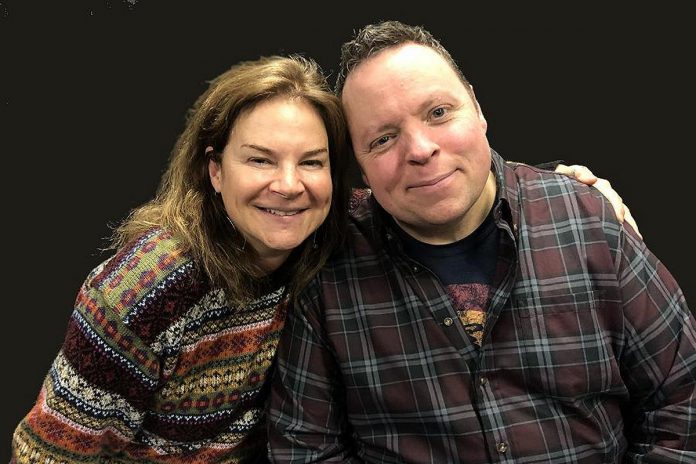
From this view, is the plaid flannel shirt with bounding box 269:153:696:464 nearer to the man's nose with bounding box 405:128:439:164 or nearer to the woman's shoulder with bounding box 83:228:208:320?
the man's nose with bounding box 405:128:439:164

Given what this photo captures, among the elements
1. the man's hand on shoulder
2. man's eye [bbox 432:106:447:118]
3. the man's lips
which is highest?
man's eye [bbox 432:106:447:118]

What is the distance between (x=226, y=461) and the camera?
6.88 feet

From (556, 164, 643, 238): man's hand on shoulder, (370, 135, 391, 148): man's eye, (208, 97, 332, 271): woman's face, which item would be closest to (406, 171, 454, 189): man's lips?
(370, 135, 391, 148): man's eye

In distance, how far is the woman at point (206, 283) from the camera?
5.93ft

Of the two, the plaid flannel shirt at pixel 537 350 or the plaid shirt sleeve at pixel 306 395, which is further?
the plaid shirt sleeve at pixel 306 395

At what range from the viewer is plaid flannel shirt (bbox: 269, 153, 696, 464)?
5.86 feet

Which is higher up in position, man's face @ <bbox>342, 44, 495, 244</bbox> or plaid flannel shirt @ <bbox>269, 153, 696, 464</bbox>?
man's face @ <bbox>342, 44, 495, 244</bbox>

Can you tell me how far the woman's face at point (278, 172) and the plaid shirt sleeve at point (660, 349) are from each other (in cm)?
79

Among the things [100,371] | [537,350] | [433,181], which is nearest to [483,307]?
[537,350]

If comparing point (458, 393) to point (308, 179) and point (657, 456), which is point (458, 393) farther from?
point (308, 179)

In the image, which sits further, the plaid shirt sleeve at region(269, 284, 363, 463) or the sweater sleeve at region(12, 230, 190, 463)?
the plaid shirt sleeve at region(269, 284, 363, 463)

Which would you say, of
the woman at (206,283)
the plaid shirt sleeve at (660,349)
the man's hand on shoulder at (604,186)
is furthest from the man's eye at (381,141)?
the plaid shirt sleeve at (660,349)

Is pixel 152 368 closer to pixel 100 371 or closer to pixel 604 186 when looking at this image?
pixel 100 371

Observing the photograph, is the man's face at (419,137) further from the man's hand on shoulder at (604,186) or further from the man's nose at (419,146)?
the man's hand on shoulder at (604,186)
